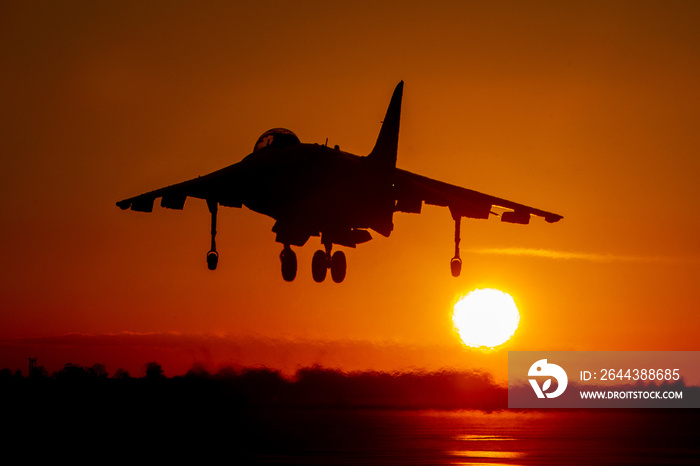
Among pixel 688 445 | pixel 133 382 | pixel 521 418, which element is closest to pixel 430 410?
pixel 521 418

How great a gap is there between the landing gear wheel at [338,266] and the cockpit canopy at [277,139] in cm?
501

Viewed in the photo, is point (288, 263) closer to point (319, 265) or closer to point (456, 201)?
point (319, 265)

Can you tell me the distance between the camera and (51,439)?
178 feet

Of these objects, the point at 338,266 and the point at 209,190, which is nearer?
the point at 209,190

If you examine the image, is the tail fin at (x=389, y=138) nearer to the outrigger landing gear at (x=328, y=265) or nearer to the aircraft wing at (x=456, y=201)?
the aircraft wing at (x=456, y=201)

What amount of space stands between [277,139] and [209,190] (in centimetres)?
337

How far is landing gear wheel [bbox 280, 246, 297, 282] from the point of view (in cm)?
4125

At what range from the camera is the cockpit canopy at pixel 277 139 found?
135 feet

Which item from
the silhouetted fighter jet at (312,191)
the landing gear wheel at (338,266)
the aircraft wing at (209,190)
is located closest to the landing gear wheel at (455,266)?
the silhouetted fighter jet at (312,191)

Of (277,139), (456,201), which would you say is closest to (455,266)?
(456,201)

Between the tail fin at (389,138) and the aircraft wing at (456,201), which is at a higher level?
the tail fin at (389,138)

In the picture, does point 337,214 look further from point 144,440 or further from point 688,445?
point 688,445

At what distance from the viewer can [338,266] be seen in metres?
42.6

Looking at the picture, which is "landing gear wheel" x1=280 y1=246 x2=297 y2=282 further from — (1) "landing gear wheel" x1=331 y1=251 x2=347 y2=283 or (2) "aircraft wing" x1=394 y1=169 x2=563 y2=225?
(2) "aircraft wing" x1=394 y1=169 x2=563 y2=225
